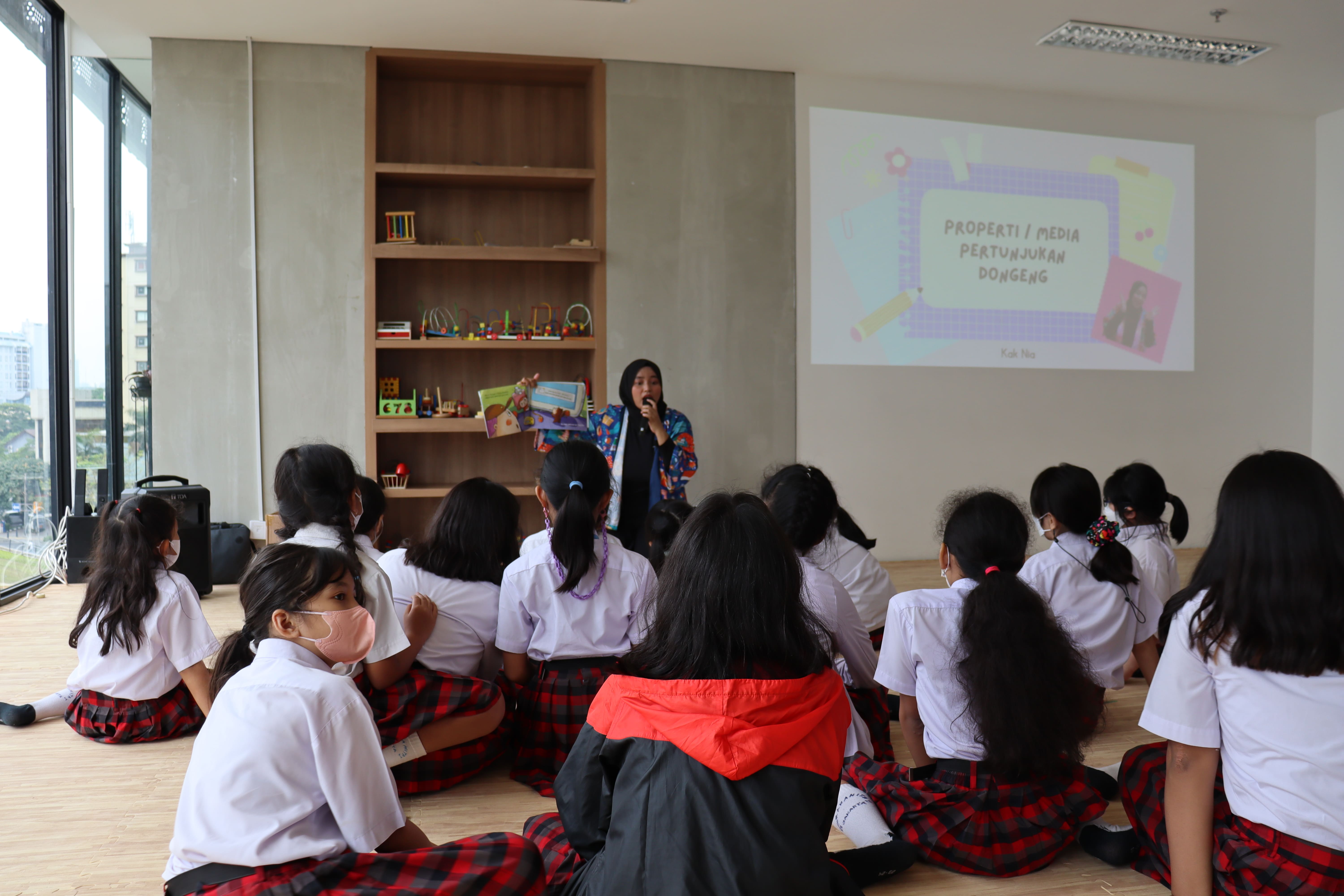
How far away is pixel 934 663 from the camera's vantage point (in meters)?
1.83

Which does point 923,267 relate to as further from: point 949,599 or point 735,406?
point 949,599

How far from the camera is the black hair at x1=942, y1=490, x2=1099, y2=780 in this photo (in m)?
1.69

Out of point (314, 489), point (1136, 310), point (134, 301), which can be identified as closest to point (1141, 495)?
point (314, 489)

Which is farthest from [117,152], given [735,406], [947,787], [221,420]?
[947,787]

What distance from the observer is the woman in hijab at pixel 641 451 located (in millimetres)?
4199

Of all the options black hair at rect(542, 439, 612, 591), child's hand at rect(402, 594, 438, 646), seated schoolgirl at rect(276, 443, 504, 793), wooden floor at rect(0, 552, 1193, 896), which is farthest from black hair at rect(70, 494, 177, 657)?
black hair at rect(542, 439, 612, 591)

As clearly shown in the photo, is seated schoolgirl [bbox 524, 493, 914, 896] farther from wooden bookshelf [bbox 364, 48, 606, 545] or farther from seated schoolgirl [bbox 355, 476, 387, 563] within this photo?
wooden bookshelf [bbox 364, 48, 606, 545]

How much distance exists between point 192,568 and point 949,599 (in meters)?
3.76

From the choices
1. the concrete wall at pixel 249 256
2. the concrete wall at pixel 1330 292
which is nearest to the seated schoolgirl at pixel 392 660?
the concrete wall at pixel 249 256

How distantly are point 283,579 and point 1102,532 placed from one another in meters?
1.97

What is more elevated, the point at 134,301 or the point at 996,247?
the point at 996,247

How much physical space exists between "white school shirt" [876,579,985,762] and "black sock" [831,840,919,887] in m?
0.20

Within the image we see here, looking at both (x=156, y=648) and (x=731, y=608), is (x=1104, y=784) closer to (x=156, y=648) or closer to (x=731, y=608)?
(x=731, y=608)

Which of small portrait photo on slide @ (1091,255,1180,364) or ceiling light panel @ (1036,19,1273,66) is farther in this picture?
small portrait photo on slide @ (1091,255,1180,364)
